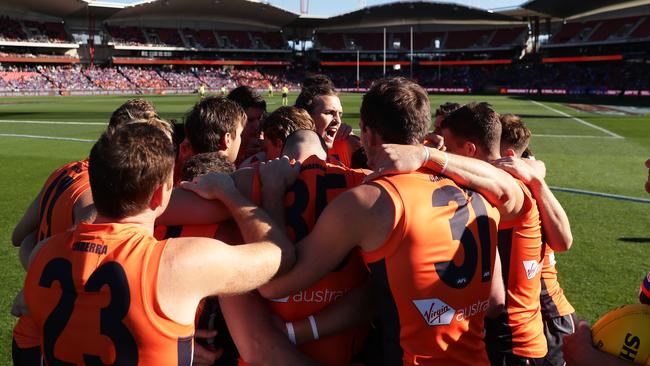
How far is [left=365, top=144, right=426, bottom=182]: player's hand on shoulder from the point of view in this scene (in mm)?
2369

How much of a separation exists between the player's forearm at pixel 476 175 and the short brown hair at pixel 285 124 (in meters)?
1.13

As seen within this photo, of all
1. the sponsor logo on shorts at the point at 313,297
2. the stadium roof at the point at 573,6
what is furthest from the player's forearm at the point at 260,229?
the stadium roof at the point at 573,6

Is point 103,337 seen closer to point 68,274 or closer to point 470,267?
point 68,274

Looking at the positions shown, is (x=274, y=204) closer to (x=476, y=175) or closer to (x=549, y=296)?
(x=476, y=175)

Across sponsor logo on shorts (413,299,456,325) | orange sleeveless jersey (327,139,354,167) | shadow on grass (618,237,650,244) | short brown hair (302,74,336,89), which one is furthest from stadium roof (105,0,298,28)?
sponsor logo on shorts (413,299,456,325)

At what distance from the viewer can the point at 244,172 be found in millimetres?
2641

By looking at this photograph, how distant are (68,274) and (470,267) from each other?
1.70 m

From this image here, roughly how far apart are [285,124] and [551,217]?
5.87 ft

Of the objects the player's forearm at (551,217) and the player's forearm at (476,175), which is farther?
the player's forearm at (551,217)

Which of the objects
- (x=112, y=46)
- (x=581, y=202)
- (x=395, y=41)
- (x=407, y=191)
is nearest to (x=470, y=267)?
(x=407, y=191)

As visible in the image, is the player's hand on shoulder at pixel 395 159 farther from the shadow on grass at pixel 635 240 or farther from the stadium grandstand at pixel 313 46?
the stadium grandstand at pixel 313 46

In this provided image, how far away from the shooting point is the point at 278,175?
2.48 meters

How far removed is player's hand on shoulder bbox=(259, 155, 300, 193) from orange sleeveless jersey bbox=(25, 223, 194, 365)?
0.61 metres

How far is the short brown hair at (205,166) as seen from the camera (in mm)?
2846
